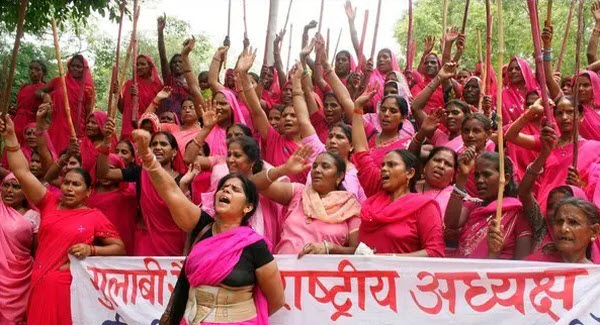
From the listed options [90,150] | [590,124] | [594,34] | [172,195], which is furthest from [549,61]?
[90,150]

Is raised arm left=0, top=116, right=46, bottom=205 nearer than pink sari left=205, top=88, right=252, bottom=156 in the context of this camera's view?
Yes

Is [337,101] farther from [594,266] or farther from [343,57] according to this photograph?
[594,266]

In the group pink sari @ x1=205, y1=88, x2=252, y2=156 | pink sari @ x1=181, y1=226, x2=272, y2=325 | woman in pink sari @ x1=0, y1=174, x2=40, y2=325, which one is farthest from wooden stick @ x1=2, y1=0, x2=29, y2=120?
pink sari @ x1=181, y1=226, x2=272, y2=325

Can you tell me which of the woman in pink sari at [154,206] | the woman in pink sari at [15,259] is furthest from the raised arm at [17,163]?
the woman in pink sari at [154,206]

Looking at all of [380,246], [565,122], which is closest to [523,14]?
[565,122]

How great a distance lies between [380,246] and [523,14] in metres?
15.0

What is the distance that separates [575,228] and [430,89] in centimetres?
239

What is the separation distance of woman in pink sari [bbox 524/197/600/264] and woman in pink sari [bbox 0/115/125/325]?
2627 mm

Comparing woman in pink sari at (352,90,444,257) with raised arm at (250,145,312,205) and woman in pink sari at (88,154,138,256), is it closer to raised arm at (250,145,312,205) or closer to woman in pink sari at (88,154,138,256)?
raised arm at (250,145,312,205)

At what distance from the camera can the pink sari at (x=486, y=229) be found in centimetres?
398

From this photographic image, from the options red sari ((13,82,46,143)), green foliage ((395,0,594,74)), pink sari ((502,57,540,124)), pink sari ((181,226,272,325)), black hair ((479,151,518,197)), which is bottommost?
pink sari ((181,226,272,325))

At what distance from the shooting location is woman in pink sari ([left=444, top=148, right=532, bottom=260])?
3971 millimetres

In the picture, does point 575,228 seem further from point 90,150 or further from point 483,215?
point 90,150

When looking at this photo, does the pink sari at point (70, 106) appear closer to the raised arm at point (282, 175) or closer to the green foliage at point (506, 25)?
the raised arm at point (282, 175)
